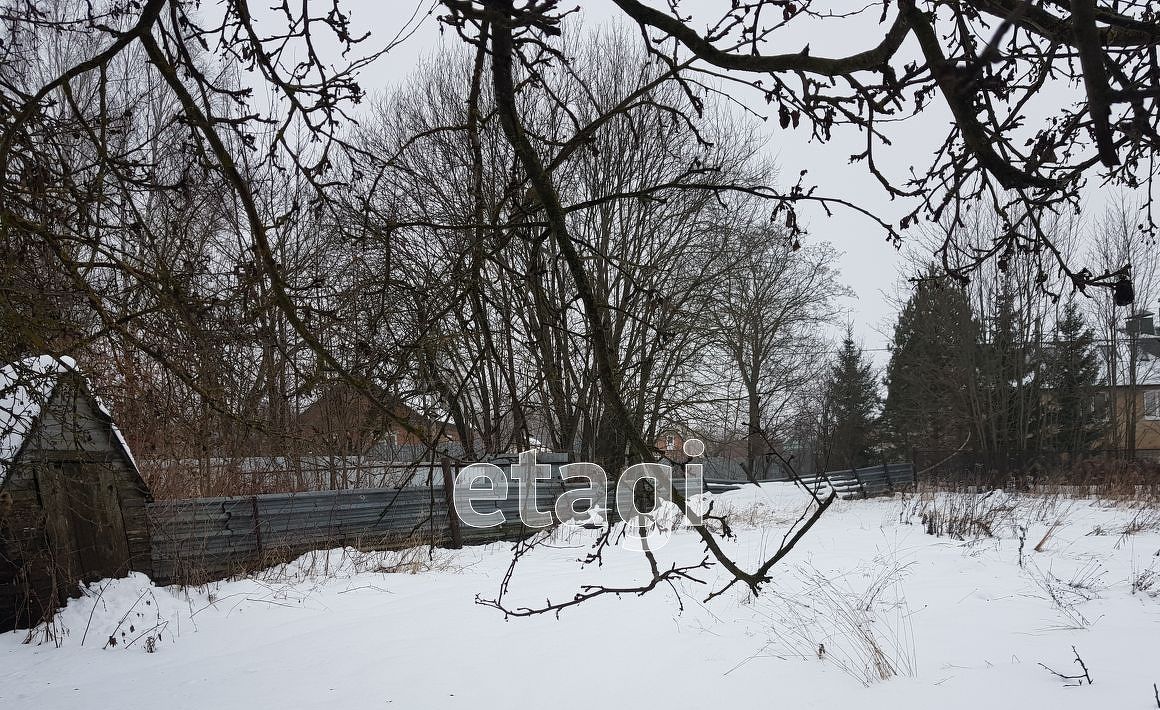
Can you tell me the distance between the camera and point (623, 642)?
4980mm

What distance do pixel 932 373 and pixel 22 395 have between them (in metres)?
23.7

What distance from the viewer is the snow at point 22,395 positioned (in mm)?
3035

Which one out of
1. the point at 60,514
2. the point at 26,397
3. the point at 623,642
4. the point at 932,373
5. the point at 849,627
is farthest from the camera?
the point at 932,373

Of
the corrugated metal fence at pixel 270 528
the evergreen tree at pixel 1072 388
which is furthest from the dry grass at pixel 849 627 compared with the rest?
the evergreen tree at pixel 1072 388

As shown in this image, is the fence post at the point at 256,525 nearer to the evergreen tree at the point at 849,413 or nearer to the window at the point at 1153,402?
the evergreen tree at the point at 849,413

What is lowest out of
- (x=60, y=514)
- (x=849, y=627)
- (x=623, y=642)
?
(x=623, y=642)

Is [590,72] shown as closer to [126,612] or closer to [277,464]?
[277,464]

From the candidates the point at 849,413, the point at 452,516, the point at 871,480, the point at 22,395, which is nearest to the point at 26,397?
the point at 22,395

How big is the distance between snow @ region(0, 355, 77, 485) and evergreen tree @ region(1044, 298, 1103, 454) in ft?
75.5

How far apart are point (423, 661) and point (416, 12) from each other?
3.90 m

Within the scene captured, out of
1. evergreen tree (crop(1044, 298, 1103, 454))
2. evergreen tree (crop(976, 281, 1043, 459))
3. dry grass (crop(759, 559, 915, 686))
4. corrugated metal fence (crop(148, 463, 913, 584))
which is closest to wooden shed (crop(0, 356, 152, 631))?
corrugated metal fence (crop(148, 463, 913, 584))

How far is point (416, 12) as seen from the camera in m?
2.24

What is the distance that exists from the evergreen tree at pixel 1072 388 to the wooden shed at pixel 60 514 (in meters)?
22.4

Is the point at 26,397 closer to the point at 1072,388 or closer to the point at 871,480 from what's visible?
the point at 871,480
